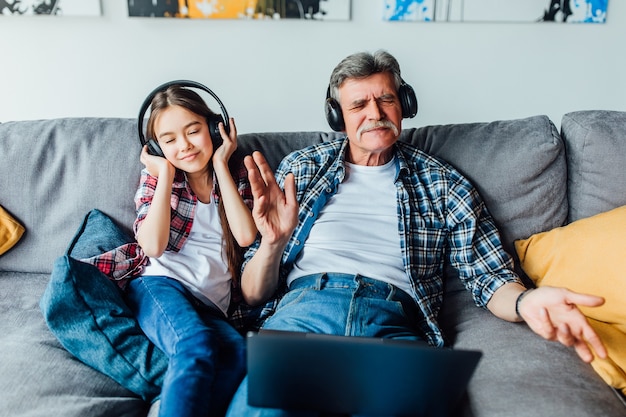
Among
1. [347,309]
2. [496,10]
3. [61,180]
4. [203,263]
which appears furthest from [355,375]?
[496,10]

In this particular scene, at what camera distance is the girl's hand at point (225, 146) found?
1461 millimetres

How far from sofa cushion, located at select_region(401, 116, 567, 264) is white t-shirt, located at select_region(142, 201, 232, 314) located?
71 centimetres

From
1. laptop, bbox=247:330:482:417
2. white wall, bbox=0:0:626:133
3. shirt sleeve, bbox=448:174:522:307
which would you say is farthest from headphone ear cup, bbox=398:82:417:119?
laptop, bbox=247:330:482:417

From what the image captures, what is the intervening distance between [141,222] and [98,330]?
1.02 ft

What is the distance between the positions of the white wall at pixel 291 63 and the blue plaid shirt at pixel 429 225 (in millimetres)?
617

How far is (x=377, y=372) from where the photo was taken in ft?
3.05

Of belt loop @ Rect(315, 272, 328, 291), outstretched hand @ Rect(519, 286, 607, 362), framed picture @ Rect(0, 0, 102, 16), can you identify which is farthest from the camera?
framed picture @ Rect(0, 0, 102, 16)

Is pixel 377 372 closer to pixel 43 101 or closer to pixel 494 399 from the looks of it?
pixel 494 399

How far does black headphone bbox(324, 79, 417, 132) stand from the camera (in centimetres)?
147

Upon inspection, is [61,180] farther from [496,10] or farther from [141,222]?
[496,10]

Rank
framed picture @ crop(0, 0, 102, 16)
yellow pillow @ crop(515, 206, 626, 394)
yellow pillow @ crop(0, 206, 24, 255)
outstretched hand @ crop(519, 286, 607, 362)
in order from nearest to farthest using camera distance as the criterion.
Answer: outstretched hand @ crop(519, 286, 607, 362)
yellow pillow @ crop(515, 206, 626, 394)
yellow pillow @ crop(0, 206, 24, 255)
framed picture @ crop(0, 0, 102, 16)

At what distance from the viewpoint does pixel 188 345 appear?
47.3 inches

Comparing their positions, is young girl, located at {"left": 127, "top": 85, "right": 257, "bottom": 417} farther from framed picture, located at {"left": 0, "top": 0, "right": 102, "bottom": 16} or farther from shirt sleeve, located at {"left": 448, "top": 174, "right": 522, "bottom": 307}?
framed picture, located at {"left": 0, "top": 0, "right": 102, "bottom": 16}

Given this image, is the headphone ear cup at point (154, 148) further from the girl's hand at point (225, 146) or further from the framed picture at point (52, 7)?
the framed picture at point (52, 7)
